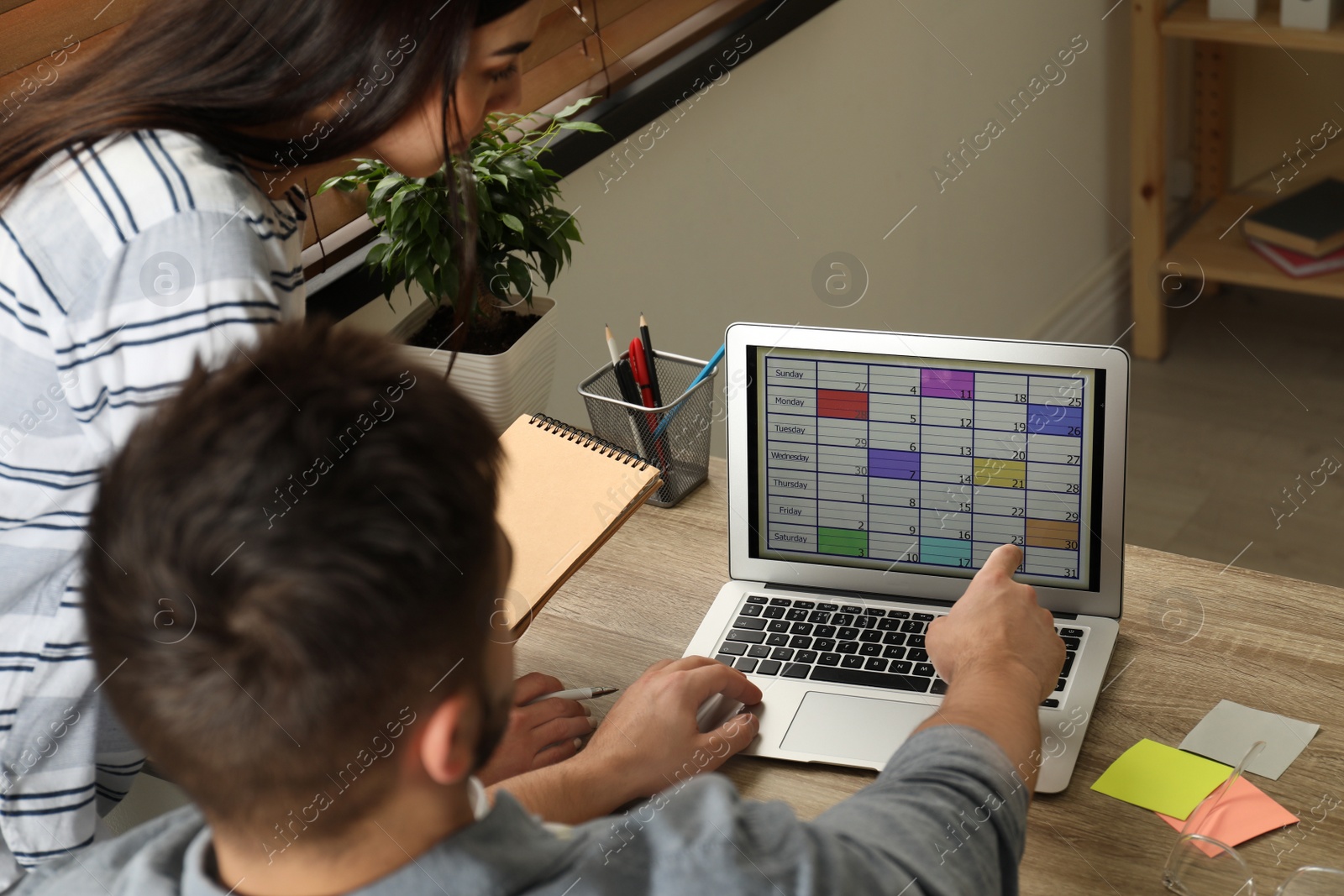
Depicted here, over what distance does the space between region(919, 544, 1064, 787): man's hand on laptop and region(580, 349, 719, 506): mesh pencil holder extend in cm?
42

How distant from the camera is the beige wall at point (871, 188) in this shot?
6.55 feet

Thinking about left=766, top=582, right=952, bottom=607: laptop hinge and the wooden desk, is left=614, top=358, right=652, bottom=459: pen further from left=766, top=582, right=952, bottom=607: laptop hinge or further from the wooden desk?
left=766, top=582, right=952, bottom=607: laptop hinge

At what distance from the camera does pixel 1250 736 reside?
97cm

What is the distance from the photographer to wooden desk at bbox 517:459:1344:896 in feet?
2.91

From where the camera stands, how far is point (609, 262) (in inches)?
77.1

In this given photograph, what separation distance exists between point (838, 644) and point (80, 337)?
639mm

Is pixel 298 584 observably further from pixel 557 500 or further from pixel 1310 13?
pixel 1310 13

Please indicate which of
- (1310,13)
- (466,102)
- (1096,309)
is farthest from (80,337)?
(1096,309)

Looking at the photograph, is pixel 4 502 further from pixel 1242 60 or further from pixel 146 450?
pixel 1242 60

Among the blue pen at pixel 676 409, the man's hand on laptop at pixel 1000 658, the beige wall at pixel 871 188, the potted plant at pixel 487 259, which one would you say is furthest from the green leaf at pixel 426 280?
the man's hand on laptop at pixel 1000 658

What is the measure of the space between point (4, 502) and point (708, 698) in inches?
21.1

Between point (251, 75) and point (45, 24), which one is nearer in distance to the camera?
point (251, 75)

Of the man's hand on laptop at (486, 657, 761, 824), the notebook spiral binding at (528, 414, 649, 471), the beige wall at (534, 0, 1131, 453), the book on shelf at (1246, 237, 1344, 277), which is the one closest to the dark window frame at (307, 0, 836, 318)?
the beige wall at (534, 0, 1131, 453)

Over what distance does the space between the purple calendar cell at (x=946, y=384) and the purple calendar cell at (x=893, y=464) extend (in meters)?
0.06
